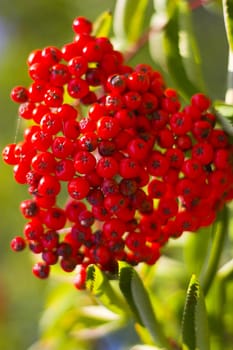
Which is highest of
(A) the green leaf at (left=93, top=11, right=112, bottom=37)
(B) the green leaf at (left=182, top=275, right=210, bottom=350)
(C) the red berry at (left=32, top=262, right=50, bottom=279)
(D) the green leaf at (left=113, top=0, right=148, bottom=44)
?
(D) the green leaf at (left=113, top=0, right=148, bottom=44)

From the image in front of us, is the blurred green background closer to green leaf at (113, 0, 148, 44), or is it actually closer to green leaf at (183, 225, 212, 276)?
green leaf at (113, 0, 148, 44)

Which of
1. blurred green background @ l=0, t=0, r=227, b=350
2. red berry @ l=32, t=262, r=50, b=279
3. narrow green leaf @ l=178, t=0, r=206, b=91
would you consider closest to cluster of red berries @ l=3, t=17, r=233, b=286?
red berry @ l=32, t=262, r=50, b=279

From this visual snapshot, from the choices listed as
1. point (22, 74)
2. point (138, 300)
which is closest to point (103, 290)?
point (138, 300)

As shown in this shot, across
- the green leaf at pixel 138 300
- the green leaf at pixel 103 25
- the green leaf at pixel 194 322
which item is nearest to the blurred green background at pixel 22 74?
the green leaf at pixel 103 25

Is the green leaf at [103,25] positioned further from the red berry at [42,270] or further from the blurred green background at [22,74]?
the blurred green background at [22,74]

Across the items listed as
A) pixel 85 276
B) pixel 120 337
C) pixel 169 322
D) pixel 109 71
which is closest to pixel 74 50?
pixel 109 71

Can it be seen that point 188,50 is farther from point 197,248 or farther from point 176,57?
point 197,248
